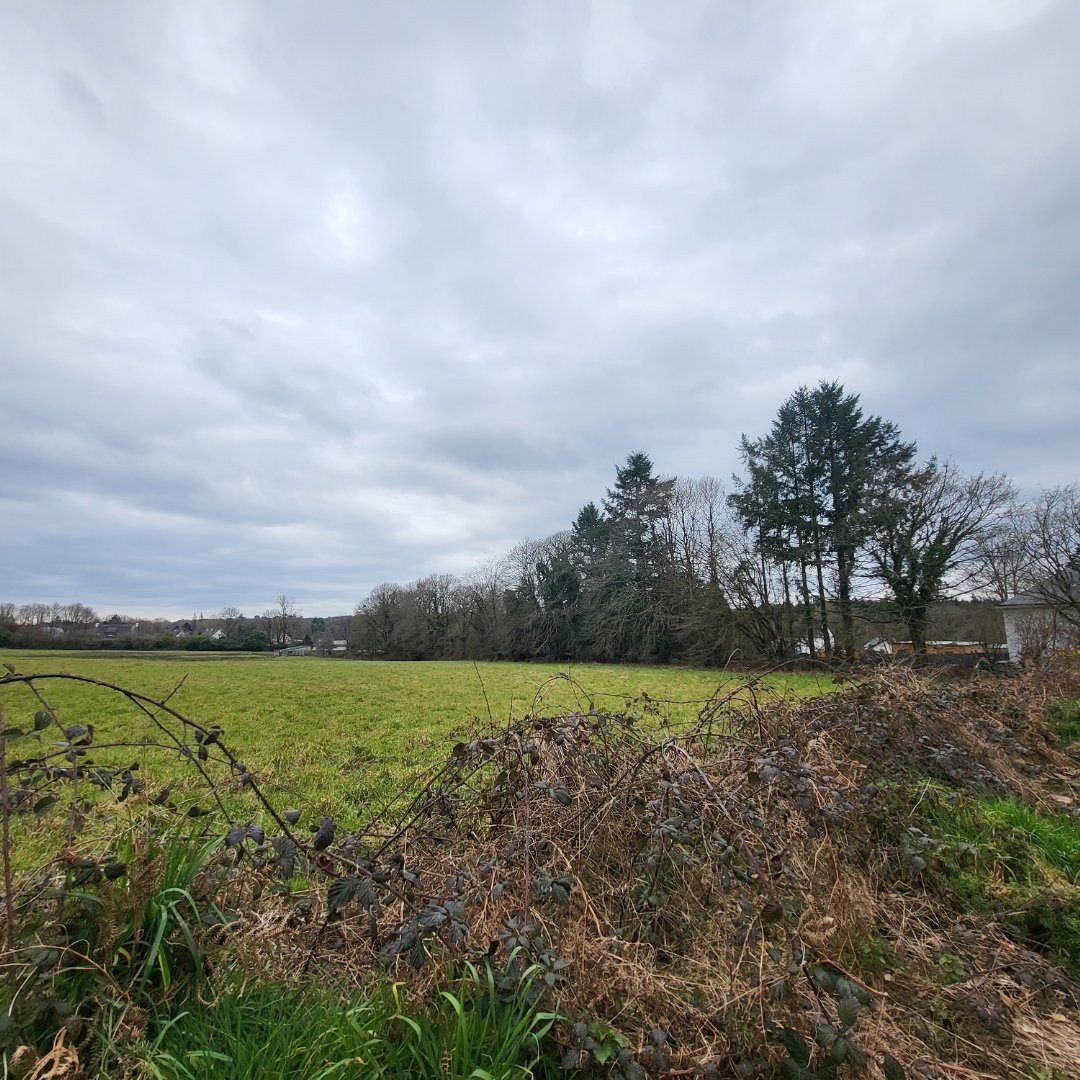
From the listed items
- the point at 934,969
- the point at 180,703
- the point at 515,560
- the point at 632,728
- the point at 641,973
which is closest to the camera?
the point at 641,973

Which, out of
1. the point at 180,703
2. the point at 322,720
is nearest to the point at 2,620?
the point at 180,703

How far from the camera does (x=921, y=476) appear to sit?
73.7ft

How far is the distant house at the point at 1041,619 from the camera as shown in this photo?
46.6 feet

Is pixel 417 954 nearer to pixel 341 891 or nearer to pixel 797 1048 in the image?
pixel 341 891

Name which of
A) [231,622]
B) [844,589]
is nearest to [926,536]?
[844,589]

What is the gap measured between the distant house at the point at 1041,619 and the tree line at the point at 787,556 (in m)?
0.23

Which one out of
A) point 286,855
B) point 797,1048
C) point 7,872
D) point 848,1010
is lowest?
point 797,1048

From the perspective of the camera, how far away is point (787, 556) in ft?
85.6

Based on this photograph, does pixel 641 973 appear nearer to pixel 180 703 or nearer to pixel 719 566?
pixel 180 703

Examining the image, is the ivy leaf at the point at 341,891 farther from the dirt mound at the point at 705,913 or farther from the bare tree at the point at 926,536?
the bare tree at the point at 926,536

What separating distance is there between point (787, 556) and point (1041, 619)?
9.57 m

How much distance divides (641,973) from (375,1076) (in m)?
0.93

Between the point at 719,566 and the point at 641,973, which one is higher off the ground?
the point at 719,566

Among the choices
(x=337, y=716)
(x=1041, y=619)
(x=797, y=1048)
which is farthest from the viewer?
(x=1041, y=619)
